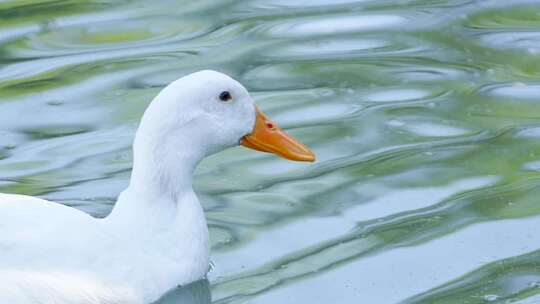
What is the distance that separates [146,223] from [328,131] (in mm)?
2357

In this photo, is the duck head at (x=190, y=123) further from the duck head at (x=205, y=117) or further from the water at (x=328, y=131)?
the water at (x=328, y=131)

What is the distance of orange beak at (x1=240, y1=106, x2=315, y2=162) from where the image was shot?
325 inches

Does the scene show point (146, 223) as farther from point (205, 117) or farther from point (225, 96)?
point (225, 96)

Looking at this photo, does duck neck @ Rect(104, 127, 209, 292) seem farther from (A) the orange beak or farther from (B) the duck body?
(A) the orange beak

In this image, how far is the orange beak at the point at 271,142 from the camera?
8.25 metres

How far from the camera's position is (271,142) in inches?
327

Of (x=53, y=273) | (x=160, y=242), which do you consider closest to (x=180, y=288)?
(x=160, y=242)

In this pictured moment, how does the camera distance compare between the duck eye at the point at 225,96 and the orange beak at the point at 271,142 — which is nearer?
the duck eye at the point at 225,96

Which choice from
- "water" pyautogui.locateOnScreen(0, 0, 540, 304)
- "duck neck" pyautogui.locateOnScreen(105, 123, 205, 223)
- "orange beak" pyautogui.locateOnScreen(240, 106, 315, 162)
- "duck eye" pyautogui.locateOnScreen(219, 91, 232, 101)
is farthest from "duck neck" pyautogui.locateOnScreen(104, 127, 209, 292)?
"orange beak" pyautogui.locateOnScreen(240, 106, 315, 162)

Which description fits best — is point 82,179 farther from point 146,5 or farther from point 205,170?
point 146,5

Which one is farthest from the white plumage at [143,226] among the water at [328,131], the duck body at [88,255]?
the water at [328,131]

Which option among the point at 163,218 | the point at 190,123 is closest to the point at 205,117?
the point at 190,123

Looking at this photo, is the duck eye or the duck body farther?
the duck eye

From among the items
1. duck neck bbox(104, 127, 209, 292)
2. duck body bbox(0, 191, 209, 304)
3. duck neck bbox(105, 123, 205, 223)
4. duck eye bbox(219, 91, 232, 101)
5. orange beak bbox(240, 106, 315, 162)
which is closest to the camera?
duck body bbox(0, 191, 209, 304)
